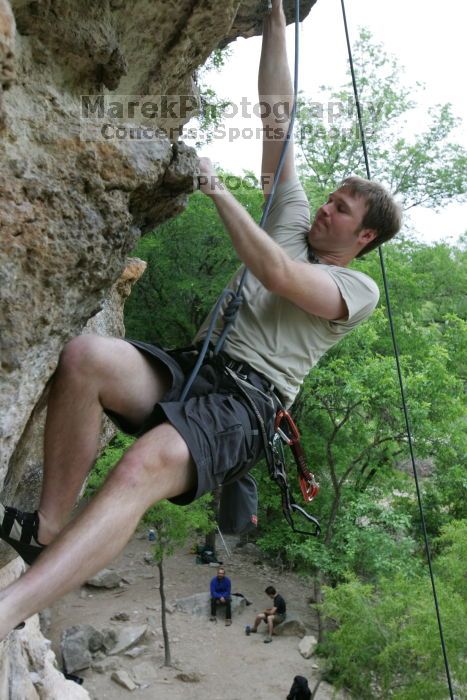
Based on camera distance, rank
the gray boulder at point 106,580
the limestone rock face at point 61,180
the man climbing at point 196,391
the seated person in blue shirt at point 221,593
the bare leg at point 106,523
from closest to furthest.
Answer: the bare leg at point 106,523, the man climbing at point 196,391, the limestone rock face at point 61,180, the seated person in blue shirt at point 221,593, the gray boulder at point 106,580

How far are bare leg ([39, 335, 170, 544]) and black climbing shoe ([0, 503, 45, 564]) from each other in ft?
0.10

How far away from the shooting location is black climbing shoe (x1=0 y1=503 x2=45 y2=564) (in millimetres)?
2520

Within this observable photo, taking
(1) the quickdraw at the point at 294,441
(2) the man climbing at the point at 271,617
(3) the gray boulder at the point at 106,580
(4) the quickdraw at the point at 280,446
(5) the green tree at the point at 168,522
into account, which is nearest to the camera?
(4) the quickdraw at the point at 280,446

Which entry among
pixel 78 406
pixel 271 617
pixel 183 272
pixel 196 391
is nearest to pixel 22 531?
pixel 78 406

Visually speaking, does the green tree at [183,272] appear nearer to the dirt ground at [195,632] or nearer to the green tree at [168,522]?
the green tree at [168,522]

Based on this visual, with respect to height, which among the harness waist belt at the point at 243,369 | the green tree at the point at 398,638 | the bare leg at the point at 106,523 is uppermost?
the harness waist belt at the point at 243,369

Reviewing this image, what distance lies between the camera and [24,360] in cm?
Result: 248

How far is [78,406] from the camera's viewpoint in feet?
8.39

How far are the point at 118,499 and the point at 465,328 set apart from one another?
14.8m

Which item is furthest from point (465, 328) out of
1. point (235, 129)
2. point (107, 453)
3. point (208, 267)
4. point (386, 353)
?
point (235, 129)

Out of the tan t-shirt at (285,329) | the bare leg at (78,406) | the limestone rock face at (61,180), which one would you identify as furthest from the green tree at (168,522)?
the bare leg at (78,406)

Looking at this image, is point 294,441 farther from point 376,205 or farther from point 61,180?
point 61,180

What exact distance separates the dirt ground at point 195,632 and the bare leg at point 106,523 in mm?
11057

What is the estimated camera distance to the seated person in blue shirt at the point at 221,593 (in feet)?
49.5
